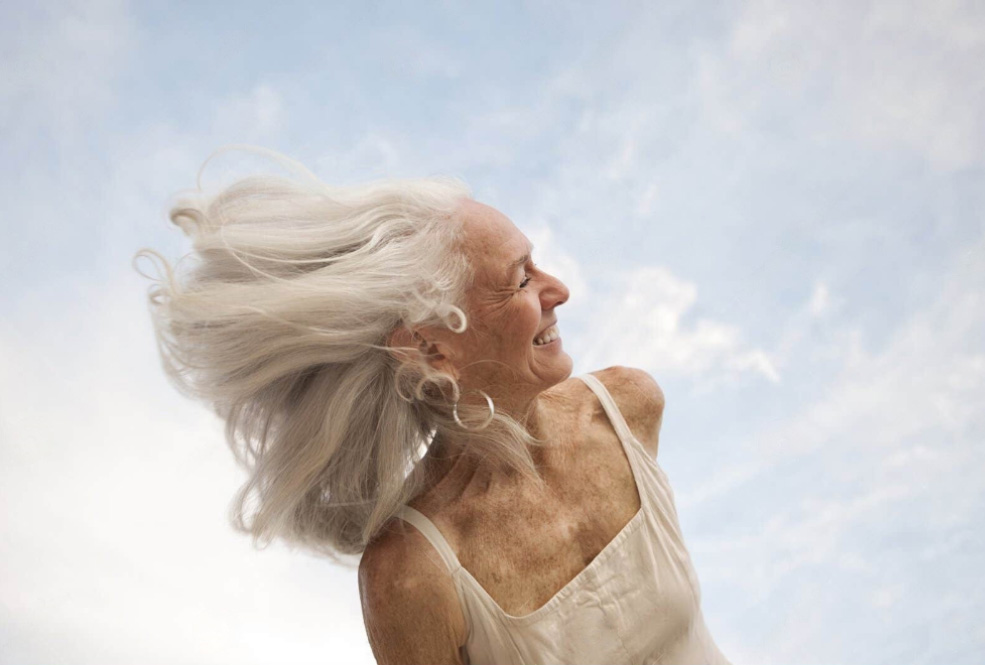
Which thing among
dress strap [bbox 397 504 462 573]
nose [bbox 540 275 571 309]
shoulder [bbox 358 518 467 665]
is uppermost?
nose [bbox 540 275 571 309]

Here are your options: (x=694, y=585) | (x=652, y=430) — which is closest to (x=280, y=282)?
(x=652, y=430)

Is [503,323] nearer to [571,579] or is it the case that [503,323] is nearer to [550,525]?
[550,525]

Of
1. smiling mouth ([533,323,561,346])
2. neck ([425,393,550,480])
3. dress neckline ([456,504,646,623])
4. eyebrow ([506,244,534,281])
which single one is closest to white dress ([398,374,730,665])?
dress neckline ([456,504,646,623])

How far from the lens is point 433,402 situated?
225 centimetres

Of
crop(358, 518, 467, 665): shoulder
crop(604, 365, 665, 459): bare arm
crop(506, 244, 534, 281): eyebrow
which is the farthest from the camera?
crop(604, 365, 665, 459): bare arm

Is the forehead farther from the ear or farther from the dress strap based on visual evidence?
the dress strap

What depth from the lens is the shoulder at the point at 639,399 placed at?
2.49m

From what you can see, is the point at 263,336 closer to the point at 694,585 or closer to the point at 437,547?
the point at 437,547

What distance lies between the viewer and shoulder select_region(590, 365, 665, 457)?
2.49 m

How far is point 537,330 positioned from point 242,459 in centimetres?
78

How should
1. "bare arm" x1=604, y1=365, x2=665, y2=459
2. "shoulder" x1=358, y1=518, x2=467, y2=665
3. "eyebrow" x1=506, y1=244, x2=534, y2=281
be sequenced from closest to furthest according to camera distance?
"shoulder" x1=358, y1=518, x2=467, y2=665 < "eyebrow" x1=506, y1=244, x2=534, y2=281 < "bare arm" x1=604, y1=365, x2=665, y2=459

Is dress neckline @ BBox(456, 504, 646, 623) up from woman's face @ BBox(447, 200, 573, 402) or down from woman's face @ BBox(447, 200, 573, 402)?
down

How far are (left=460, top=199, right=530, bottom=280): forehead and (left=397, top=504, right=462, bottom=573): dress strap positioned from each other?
579mm

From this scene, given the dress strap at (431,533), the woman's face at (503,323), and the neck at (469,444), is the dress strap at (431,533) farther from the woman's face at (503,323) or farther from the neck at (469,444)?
the woman's face at (503,323)
